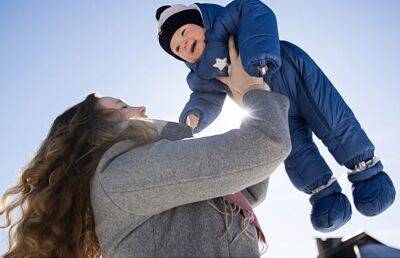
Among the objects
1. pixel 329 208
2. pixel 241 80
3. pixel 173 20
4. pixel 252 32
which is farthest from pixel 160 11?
pixel 329 208

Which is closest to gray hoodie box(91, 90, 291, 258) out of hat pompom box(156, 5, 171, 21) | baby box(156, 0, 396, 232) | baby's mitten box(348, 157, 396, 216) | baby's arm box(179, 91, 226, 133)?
baby box(156, 0, 396, 232)

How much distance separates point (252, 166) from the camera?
54.2 inches

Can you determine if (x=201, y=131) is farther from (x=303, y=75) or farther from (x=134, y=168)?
(x=134, y=168)

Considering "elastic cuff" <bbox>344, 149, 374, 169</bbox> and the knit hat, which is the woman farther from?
"elastic cuff" <bbox>344, 149, 374, 169</bbox>

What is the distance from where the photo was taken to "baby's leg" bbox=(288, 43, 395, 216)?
2.24 m

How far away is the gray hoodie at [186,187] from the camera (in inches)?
54.4

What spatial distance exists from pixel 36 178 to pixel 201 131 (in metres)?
1.14

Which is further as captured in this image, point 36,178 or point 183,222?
point 36,178

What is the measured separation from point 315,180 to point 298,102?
48cm

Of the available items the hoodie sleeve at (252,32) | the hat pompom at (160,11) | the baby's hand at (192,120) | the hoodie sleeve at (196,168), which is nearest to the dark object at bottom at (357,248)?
the hoodie sleeve at (196,168)

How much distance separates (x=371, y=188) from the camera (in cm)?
220

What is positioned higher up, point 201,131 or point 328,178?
point 201,131

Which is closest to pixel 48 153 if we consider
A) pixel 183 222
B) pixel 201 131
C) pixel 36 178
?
pixel 36 178

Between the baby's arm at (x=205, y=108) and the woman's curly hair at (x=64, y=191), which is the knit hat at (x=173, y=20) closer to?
the baby's arm at (x=205, y=108)
